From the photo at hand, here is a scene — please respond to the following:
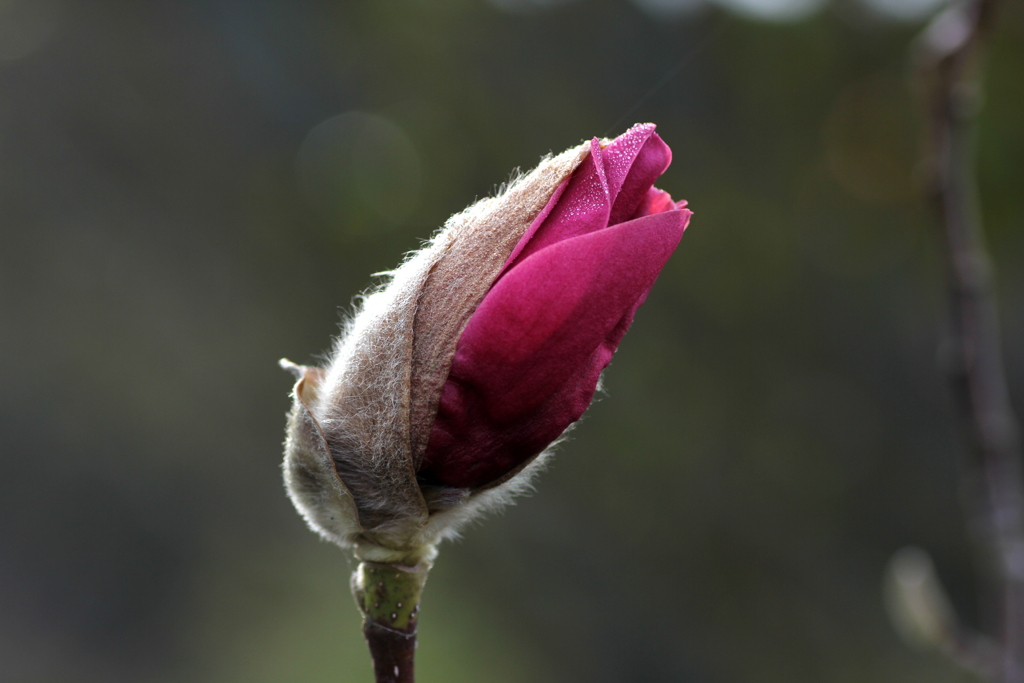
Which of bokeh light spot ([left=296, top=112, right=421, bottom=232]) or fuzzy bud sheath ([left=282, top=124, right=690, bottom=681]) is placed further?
bokeh light spot ([left=296, top=112, right=421, bottom=232])

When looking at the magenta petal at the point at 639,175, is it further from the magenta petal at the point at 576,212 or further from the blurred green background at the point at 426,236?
the blurred green background at the point at 426,236

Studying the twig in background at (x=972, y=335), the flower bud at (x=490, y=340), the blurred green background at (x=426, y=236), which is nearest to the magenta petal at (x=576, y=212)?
the flower bud at (x=490, y=340)

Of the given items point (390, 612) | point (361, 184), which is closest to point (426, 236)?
point (361, 184)

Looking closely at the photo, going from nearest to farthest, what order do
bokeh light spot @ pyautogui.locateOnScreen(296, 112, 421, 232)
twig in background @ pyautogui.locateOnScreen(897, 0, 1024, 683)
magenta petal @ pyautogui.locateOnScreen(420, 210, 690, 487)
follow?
magenta petal @ pyautogui.locateOnScreen(420, 210, 690, 487) < twig in background @ pyautogui.locateOnScreen(897, 0, 1024, 683) < bokeh light spot @ pyautogui.locateOnScreen(296, 112, 421, 232)

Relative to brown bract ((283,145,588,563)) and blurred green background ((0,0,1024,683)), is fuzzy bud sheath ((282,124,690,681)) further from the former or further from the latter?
blurred green background ((0,0,1024,683))

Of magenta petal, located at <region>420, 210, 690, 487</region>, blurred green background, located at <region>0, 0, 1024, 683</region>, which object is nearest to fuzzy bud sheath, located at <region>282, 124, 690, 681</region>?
magenta petal, located at <region>420, 210, 690, 487</region>

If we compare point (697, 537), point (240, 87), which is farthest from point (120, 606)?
point (697, 537)

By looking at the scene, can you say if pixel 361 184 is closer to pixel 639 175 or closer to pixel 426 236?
pixel 426 236
